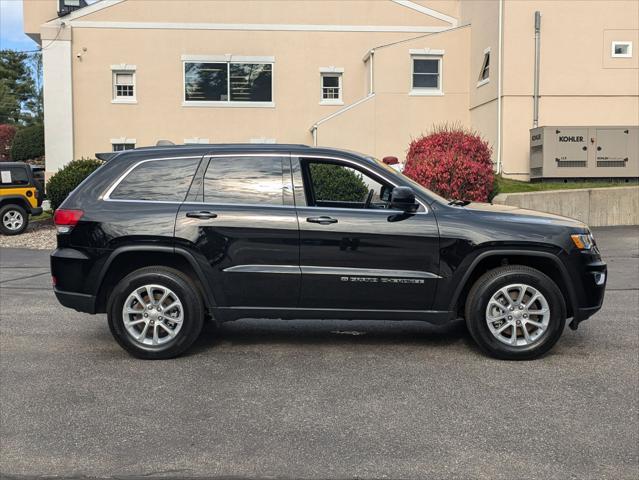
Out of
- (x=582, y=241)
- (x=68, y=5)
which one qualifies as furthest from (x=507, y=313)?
(x=68, y=5)

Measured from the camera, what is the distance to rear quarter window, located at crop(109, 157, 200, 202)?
6.07 meters

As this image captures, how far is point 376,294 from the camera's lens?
5.85 metres

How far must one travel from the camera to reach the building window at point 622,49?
2067 centimetres

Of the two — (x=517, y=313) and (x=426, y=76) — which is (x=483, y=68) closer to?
(x=426, y=76)

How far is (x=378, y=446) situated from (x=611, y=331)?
403 centimetres

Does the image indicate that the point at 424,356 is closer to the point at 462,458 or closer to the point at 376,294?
the point at 376,294

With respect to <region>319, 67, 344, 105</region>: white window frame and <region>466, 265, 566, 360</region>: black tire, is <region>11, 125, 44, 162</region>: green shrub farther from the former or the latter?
<region>466, 265, 566, 360</region>: black tire

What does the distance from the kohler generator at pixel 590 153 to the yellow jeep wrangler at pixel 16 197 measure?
14.2 m

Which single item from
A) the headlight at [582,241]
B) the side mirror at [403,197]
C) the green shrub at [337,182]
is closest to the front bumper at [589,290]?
the headlight at [582,241]

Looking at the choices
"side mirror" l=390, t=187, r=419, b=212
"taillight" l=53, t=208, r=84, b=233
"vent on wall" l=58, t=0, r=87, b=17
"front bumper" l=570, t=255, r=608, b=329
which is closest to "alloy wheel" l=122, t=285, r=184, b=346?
"taillight" l=53, t=208, r=84, b=233

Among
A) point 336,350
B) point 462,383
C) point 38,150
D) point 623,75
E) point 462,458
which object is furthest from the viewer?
point 38,150

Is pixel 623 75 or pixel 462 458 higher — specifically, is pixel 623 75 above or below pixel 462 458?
above

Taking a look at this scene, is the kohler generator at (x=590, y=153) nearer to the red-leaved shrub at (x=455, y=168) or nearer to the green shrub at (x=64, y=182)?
the red-leaved shrub at (x=455, y=168)

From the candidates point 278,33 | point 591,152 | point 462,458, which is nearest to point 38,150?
point 278,33
